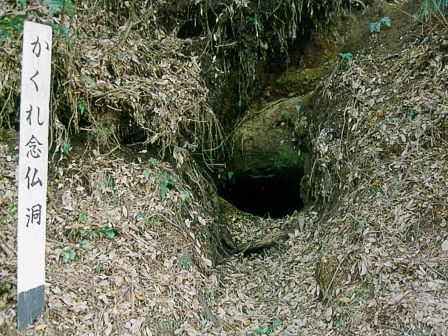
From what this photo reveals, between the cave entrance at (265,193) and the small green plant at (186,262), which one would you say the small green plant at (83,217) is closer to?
the small green plant at (186,262)

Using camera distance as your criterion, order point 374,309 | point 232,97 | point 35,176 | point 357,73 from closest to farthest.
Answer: point 35,176 → point 374,309 → point 357,73 → point 232,97

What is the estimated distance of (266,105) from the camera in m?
7.39

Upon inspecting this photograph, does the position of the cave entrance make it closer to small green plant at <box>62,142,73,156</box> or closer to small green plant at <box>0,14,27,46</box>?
small green plant at <box>62,142,73,156</box>

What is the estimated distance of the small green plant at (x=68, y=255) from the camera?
13.3 feet

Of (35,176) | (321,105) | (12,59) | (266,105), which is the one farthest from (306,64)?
(35,176)

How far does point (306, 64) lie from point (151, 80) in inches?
123

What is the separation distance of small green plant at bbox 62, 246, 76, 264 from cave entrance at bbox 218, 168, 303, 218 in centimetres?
377

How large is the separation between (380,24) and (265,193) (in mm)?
3089

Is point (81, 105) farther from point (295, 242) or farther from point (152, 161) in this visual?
point (295, 242)

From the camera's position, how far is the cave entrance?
7586mm

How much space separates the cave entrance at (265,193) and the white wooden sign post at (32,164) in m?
4.47

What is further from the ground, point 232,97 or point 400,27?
point 400,27

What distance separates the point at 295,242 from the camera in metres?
5.62

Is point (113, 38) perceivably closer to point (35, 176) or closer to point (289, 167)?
point (35, 176)
